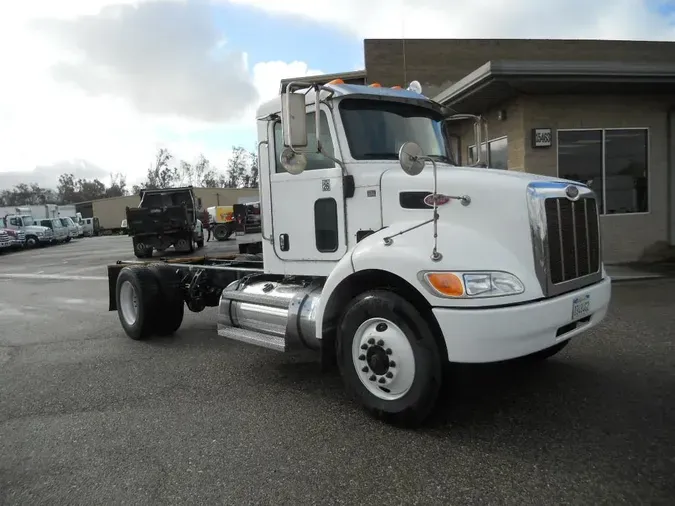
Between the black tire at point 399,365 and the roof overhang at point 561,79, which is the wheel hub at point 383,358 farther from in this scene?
the roof overhang at point 561,79

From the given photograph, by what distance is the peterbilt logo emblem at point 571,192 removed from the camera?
13.3 ft

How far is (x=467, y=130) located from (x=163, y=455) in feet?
15.5

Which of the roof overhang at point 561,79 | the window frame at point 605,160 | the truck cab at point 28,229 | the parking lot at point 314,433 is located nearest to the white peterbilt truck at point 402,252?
the parking lot at point 314,433

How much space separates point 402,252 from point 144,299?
13.6 ft

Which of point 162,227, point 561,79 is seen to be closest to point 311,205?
point 561,79

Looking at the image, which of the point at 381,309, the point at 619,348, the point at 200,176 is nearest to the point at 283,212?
the point at 381,309

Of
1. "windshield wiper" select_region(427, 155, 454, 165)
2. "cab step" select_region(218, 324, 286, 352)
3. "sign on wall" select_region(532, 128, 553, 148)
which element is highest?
"sign on wall" select_region(532, 128, 553, 148)

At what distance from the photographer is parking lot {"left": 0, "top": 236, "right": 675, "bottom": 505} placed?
317 cm

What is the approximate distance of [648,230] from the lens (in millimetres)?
12023

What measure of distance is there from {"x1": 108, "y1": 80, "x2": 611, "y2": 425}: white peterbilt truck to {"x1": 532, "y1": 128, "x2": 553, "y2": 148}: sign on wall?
657 centimetres

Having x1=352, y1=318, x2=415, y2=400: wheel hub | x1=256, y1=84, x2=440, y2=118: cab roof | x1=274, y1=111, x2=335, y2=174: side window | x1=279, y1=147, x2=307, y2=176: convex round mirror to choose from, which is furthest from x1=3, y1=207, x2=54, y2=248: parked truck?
x1=352, y1=318, x2=415, y2=400: wheel hub

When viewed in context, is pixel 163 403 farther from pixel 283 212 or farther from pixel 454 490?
pixel 454 490

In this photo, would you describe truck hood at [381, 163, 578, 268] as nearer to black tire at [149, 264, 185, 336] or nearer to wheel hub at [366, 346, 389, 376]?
wheel hub at [366, 346, 389, 376]

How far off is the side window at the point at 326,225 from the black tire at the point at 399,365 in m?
0.81
